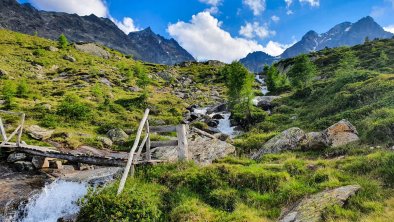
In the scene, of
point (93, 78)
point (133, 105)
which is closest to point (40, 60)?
point (93, 78)

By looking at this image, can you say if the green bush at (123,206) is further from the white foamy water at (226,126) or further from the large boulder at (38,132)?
the white foamy water at (226,126)

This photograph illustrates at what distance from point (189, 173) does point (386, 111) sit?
1569 cm

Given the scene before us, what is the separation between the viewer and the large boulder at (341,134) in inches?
777

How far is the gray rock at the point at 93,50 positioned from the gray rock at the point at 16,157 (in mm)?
130148

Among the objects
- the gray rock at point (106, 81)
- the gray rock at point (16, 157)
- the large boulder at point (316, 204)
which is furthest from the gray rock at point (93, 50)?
the large boulder at point (316, 204)

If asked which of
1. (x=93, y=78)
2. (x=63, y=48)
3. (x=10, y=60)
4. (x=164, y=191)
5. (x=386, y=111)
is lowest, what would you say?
(x=164, y=191)

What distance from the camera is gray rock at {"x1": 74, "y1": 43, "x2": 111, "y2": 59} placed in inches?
5728

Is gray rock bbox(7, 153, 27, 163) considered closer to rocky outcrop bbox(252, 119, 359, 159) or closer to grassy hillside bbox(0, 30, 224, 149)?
grassy hillside bbox(0, 30, 224, 149)

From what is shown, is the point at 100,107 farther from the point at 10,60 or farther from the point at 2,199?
the point at 10,60

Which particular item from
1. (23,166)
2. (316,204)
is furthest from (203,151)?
(23,166)

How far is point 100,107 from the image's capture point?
5169 centimetres

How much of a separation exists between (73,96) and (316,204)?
50.0 metres

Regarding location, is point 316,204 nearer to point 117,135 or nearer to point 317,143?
point 317,143

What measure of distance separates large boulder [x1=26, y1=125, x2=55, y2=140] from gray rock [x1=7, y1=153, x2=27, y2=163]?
968cm
